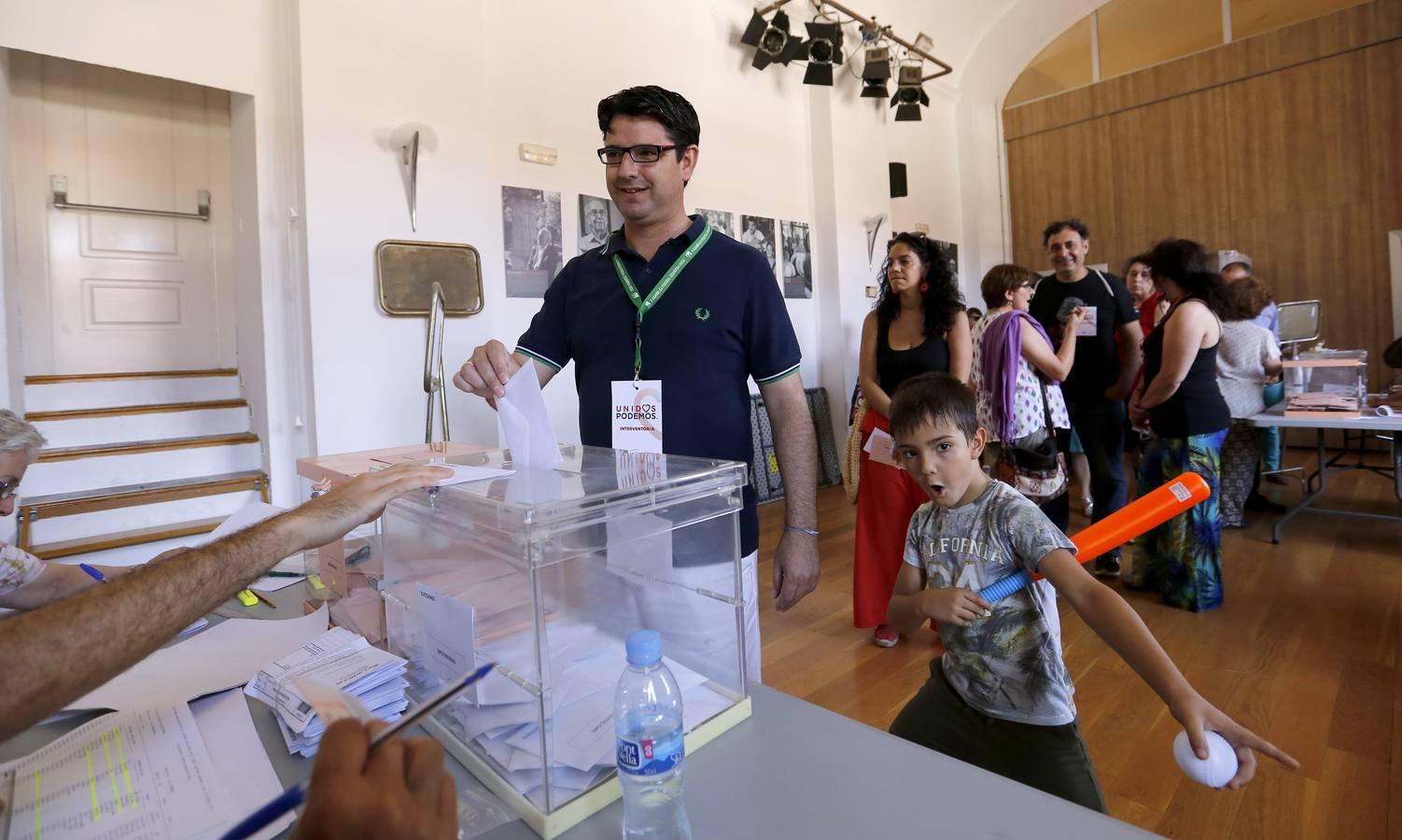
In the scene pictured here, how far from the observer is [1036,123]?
311 inches

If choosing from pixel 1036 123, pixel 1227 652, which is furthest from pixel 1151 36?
pixel 1227 652

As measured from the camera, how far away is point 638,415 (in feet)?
4.42

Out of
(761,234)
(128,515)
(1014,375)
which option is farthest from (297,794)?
(761,234)

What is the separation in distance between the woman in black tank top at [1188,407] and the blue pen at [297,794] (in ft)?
9.99

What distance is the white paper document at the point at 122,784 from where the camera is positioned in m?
0.64

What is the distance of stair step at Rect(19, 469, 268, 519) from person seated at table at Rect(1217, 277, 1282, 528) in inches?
197

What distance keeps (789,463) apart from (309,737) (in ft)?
3.10

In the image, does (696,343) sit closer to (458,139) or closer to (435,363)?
(435,363)

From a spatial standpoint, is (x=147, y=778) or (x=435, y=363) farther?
(x=435, y=363)

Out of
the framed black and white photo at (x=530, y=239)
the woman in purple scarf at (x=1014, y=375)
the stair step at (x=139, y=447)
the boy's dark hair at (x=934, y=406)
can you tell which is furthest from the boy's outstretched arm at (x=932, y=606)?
the stair step at (x=139, y=447)

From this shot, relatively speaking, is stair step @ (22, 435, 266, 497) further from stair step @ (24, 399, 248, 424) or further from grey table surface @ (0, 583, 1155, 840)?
grey table surface @ (0, 583, 1155, 840)

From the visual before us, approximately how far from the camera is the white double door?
3.90 meters

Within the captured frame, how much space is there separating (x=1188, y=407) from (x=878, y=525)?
52.4 inches

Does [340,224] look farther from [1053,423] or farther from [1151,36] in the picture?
[1151,36]
